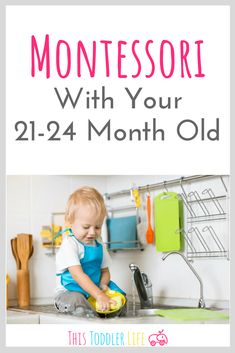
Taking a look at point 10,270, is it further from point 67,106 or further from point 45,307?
point 67,106

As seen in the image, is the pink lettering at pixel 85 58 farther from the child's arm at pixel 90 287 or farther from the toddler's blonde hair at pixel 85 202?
the child's arm at pixel 90 287

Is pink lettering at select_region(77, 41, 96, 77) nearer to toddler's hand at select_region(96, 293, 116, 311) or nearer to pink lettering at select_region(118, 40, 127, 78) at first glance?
pink lettering at select_region(118, 40, 127, 78)

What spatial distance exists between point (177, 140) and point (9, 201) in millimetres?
927

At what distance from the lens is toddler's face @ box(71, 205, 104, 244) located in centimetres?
190

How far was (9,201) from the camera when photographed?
7.89ft

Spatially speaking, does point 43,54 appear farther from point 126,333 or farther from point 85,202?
point 126,333

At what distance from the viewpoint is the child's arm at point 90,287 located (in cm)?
178

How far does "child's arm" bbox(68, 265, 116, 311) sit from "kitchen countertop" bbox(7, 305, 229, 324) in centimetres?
5

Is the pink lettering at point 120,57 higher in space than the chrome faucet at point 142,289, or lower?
higher

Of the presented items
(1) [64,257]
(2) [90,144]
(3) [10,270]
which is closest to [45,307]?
(3) [10,270]

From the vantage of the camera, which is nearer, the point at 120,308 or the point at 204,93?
the point at 204,93

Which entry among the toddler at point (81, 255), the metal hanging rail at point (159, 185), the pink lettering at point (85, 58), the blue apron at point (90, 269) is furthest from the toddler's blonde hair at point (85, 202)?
the pink lettering at point (85, 58)

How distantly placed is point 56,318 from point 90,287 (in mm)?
133

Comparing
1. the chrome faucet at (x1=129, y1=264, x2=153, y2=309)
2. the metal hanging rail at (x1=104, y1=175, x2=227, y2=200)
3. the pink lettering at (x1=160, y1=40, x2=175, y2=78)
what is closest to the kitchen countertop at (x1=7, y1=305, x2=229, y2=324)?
the chrome faucet at (x1=129, y1=264, x2=153, y2=309)
